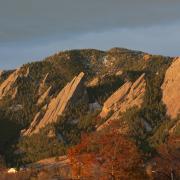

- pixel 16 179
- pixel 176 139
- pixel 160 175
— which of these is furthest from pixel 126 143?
pixel 16 179

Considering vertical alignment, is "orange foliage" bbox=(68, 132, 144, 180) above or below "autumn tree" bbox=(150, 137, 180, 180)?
above

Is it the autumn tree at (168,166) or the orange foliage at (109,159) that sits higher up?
the orange foliage at (109,159)

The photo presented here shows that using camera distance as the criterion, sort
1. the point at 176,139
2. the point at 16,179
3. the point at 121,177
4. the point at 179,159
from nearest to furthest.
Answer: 1. the point at 121,177
2. the point at 179,159
3. the point at 176,139
4. the point at 16,179

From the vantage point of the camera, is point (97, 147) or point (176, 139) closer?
point (97, 147)

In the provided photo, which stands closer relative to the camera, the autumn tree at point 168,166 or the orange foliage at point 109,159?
the orange foliage at point 109,159

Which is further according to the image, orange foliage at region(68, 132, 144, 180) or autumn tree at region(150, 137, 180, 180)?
autumn tree at region(150, 137, 180, 180)

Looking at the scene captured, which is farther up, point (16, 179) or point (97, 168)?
point (97, 168)

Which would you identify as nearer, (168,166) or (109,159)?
(109,159)

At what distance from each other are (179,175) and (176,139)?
21116 millimetres

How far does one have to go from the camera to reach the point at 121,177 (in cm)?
10031

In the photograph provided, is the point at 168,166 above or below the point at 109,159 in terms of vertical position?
below

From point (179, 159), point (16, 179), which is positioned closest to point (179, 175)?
point (179, 159)

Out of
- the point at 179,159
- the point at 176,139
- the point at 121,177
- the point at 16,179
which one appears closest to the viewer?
the point at 121,177

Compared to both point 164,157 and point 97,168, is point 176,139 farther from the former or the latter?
point 97,168
